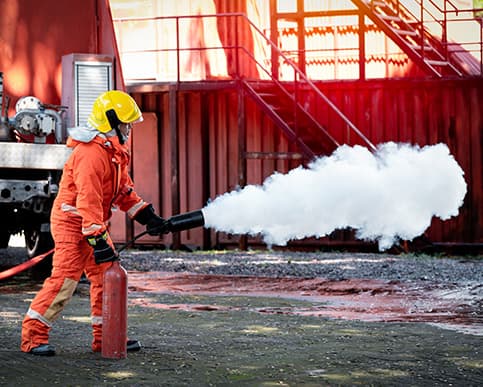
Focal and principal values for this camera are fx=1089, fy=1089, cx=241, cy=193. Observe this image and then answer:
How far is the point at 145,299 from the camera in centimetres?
1220

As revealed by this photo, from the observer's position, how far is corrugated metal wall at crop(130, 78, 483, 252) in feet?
61.6

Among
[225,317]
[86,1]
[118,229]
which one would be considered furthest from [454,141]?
[225,317]

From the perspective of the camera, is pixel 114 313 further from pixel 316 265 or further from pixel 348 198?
pixel 316 265

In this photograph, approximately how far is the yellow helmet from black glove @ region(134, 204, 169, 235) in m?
0.80

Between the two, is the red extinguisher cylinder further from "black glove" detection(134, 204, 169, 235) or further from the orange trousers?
"black glove" detection(134, 204, 169, 235)

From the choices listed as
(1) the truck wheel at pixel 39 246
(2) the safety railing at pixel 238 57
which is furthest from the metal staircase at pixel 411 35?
(1) the truck wheel at pixel 39 246

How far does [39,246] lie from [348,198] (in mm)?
5030

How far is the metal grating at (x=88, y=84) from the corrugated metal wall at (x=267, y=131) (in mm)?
6864

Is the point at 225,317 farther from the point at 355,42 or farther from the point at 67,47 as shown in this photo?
the point at 355,42

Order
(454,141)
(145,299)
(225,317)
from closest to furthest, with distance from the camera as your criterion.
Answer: (225,317)
(145,299)
(454,141)

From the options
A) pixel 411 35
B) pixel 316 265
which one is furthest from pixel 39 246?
pixel 411 35

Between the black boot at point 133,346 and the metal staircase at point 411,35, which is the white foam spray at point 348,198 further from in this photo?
the metal staircase at point 411,35

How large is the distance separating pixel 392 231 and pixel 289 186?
1.84m

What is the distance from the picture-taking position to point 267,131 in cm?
1994
